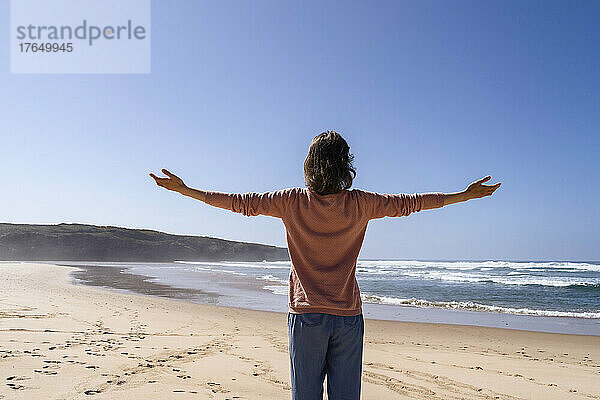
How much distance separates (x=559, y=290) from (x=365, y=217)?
21542mm

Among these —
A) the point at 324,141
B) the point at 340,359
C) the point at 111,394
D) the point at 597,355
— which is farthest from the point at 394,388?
the point at 597,355

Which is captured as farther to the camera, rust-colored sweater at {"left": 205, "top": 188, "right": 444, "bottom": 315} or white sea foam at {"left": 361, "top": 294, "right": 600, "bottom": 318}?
white sea foam at {"left": 361, "top": 294, "right": 600, "bottom": 318}

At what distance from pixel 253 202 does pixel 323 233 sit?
37 cm

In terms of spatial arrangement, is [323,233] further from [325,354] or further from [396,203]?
[325,354]

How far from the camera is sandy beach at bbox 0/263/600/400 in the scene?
14.9 ft

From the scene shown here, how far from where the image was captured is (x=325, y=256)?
7.27 ft

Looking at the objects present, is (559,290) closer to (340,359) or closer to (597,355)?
(597,355)

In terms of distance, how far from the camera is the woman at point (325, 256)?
2154mm

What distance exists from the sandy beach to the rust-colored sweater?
8.72 feet

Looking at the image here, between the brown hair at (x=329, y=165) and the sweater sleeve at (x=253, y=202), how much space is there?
0.15 m

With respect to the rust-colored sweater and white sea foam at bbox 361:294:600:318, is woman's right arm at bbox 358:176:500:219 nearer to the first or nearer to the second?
the rust-colored sweater

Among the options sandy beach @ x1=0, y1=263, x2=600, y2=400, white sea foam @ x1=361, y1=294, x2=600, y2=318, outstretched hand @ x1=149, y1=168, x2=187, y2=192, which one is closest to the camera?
outstretched hand @ x1=149, y1=168, x2=187, y2=192

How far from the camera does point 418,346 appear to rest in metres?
7.83

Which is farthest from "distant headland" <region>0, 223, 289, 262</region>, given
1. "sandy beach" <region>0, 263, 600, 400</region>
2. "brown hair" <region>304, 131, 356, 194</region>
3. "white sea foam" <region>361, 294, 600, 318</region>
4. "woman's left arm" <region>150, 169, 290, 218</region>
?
"brown hair" <region>304, 131, 356, 194</region>
